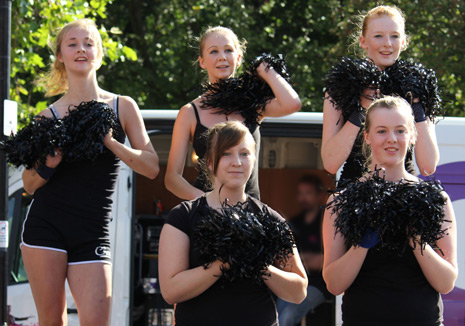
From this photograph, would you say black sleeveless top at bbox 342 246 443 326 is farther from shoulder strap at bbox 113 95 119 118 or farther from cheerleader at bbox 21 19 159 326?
shoulder strap at bbox 113 95 119 118

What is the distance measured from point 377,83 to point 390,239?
0.84 metres

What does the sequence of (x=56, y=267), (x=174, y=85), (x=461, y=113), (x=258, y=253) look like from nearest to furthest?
A: (x=258, y=253) < (x=56, y=267) < (x=461, y=113) < (x=174, y=85)

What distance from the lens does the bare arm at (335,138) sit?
2.98m

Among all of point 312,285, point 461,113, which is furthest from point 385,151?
point 461,113

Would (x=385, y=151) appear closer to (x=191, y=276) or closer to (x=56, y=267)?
(x=191, y=276)


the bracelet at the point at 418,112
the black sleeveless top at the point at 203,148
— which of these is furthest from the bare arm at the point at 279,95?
the bracelet at the point at 418,112

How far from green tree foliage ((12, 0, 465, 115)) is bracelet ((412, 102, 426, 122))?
6.85 m

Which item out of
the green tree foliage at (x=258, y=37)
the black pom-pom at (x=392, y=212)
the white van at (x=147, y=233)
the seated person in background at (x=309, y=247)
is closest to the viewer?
the black pom-pom at (x=392, y=212)

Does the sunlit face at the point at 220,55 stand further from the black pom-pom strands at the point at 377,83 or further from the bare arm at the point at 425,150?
the bare arm at the point at 425,150

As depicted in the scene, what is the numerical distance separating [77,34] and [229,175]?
1199 millimetres

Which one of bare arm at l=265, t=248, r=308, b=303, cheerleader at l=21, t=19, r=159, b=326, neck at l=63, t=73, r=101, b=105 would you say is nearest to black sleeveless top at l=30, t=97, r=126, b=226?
cheerleader at l=21, t=19, r=159, b=326

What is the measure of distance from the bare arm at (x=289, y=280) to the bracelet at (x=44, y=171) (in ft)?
3.98

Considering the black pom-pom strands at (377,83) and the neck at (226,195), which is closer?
the neck at (226,195)

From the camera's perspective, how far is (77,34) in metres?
3.35
